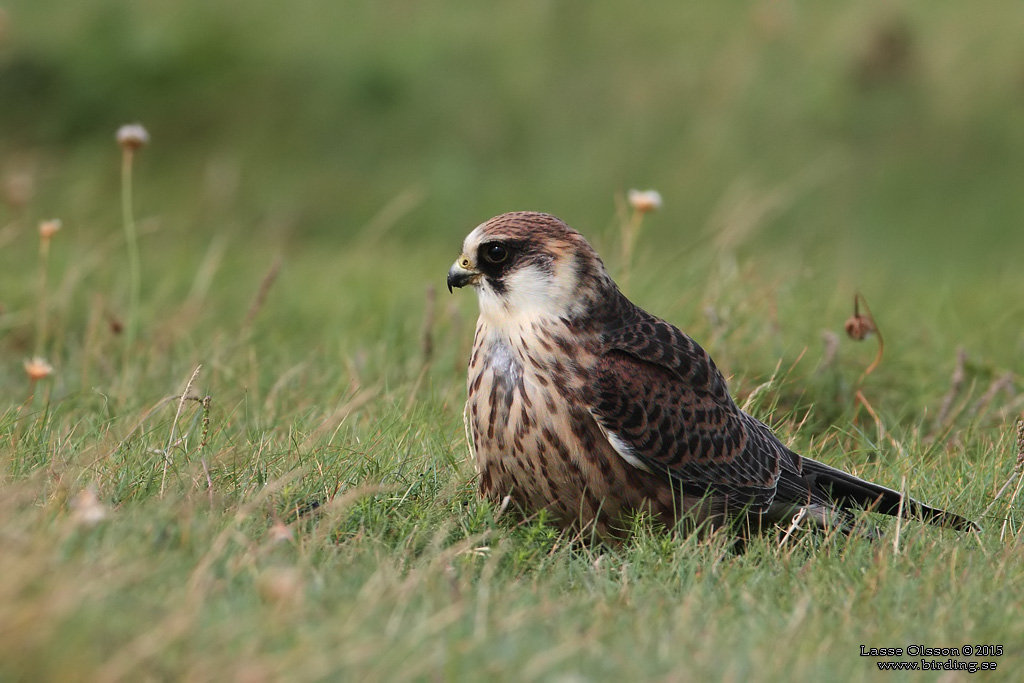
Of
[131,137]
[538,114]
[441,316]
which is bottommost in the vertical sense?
[441,316]

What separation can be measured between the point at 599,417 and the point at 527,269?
1.75 ft

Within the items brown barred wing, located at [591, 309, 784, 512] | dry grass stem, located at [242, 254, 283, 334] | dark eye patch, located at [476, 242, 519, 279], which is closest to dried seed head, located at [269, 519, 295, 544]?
brown barred wing, located at [591, 309, 784, 512]

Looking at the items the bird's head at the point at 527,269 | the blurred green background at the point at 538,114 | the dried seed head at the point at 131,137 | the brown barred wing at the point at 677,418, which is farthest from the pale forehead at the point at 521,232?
the blurred green background at the point at 538,114

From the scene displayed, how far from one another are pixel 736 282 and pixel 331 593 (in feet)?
11.6

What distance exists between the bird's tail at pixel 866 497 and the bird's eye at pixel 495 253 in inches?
47.8

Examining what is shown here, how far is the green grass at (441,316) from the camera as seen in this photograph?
2863 millimetres

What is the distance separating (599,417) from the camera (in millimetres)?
3957

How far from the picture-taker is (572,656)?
2.80 m

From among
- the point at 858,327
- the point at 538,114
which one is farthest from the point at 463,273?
the point at 538,114

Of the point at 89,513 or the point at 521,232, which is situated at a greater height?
the point at 521,232

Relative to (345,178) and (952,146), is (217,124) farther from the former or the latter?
(952,146)

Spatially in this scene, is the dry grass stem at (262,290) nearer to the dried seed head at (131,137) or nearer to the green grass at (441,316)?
the green grass at (441,316)

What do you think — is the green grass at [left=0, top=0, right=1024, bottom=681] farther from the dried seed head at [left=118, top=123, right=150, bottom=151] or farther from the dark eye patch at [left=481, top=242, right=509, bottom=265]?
the dried seed head at [left=118, top=123, right=150, bottom=151]

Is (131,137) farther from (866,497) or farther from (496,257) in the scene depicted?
(866,497)
